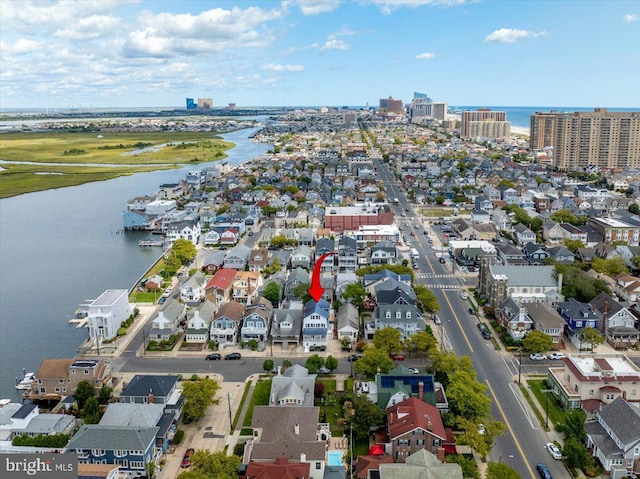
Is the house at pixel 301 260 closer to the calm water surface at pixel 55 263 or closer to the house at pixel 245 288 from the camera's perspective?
the house at pixel 245 288

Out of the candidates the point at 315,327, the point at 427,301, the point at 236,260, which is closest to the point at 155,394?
the point at 315,327

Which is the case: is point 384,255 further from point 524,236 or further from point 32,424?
point 32,424

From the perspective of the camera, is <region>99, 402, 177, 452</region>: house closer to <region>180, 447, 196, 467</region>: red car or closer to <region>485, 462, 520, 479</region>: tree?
<region>180, 447, 196, 467</region>: red car

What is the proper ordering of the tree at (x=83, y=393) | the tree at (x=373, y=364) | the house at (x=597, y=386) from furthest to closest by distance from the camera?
the tree at (x=373, y=364)
the tree at (x=83, y=393)
the house at (x=597, y=386)

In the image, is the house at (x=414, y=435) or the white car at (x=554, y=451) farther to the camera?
the white car at (x=554, y=451)

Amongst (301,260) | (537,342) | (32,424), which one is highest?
(301,260)

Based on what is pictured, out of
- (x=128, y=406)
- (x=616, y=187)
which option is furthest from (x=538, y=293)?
(x=616, y=187)

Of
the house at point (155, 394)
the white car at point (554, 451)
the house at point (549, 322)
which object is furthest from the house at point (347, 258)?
the white car at point (554, 451)
